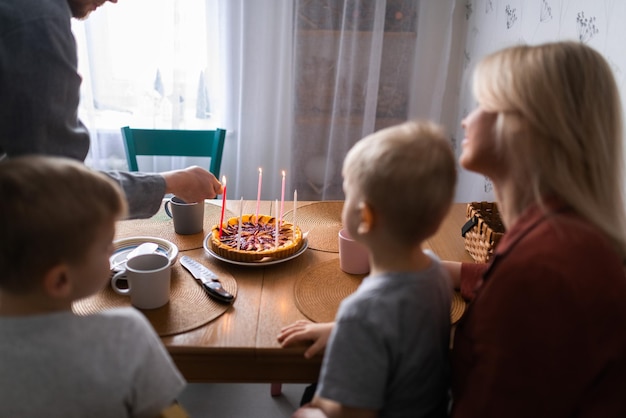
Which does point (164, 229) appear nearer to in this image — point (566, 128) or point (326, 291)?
point (326, 291)

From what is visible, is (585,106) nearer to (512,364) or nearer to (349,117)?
(512,364)

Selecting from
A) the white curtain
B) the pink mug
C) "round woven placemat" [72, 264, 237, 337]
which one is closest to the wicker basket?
the pink mug

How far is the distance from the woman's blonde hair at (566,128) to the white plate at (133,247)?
32.4 inches

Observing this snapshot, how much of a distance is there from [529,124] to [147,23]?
87.4 inches

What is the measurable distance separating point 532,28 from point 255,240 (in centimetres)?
129

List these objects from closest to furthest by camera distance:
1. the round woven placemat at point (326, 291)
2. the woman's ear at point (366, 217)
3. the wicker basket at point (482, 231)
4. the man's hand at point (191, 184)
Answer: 1. the woman's ear at point (366, 217)
2. the round woven placemat at point (326, 291)
3. the wicker basket at point (482, 231)
4. the man's hand at point (191, 184)

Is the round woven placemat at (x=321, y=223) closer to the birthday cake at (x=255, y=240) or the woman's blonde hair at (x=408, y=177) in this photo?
the birthday cake at (x=255, y=240)

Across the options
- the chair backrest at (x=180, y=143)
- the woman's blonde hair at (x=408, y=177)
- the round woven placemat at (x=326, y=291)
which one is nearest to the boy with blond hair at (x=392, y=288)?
the woman's blonde hair at (x=408, y=177)

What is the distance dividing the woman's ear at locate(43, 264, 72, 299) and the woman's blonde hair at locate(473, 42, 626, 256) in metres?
0.73

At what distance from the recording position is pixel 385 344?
0.80 metres

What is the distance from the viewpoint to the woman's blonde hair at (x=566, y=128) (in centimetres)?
78

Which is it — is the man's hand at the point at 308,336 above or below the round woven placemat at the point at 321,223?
below

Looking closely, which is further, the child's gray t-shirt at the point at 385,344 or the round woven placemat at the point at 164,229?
Answer: the round woven placemat at the point at 164,229

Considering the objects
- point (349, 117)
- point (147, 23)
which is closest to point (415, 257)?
point (349, 117)
